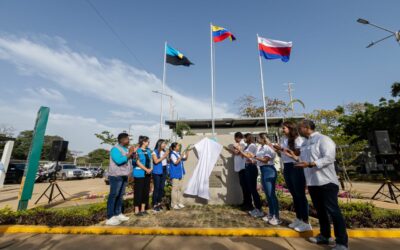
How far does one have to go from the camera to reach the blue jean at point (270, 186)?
3988mm

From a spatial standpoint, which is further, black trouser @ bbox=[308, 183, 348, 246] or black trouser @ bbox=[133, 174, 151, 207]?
black trouser @ bbox=[133, 174, 151, 207]

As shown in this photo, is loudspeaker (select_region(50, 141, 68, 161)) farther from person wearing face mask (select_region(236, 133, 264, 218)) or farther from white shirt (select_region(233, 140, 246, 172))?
person wearing face mask (select_region(236, 133, 264, 218))

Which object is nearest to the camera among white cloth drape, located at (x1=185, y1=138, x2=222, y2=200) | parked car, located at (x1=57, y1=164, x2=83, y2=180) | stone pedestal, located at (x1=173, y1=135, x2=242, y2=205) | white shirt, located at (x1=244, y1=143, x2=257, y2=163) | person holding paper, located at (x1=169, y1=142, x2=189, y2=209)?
white shirt, located at (x1=244, y1=143, x2=257, y2=163)

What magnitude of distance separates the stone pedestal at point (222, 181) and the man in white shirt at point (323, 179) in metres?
2.80

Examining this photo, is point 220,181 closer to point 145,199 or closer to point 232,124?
point 145,199

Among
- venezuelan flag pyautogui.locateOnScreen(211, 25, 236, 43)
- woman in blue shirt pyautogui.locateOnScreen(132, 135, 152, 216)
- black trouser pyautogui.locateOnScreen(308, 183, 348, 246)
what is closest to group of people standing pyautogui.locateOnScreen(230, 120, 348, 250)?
black trouser pyautogui.locateOnScreen(308, 183, 348, 246)

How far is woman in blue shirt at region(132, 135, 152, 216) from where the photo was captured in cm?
461

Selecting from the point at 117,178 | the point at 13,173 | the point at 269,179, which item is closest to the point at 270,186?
the point at 269,179

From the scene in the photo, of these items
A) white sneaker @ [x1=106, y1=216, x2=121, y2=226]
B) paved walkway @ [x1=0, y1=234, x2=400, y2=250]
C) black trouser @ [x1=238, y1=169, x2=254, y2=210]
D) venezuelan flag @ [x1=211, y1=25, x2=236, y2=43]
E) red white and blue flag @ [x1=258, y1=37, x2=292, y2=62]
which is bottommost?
paved walkway @ [x1=0, y1=234, x2=400, y2=250]

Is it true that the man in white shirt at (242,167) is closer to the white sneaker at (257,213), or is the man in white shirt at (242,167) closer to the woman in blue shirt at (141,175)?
the white sneaker at (257,213)

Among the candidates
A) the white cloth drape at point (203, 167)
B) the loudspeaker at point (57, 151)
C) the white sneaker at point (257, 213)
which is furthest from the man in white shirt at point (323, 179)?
the loudspeaker at point (57, 151)

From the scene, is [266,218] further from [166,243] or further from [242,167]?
[166,243]

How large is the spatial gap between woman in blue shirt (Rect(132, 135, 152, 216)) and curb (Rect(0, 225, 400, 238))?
36.2 inches

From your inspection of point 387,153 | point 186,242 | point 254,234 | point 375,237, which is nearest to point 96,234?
point 186,242
